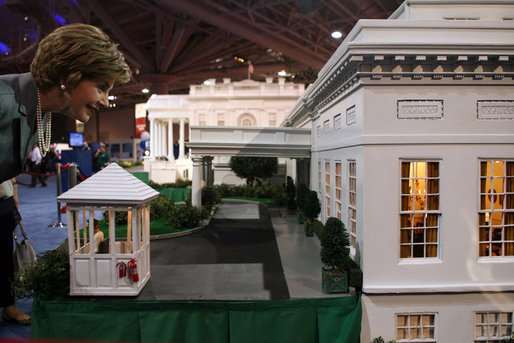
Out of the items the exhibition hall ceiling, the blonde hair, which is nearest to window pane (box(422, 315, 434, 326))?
the blonde hair

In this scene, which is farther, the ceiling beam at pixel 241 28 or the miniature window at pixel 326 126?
the ceiling beam at pixel 241 28

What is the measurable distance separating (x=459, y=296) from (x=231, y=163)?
73.5 ft

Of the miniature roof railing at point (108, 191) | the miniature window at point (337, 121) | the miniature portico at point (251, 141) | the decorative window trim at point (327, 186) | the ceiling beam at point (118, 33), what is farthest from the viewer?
the ceiling beam at point (118, 33)

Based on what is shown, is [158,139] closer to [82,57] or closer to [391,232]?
[391,232]

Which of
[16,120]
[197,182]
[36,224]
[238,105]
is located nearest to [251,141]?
[197,182]

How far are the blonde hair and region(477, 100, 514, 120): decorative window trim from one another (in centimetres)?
908

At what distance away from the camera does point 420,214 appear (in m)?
9.05

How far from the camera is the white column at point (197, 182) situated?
1759 centimetres

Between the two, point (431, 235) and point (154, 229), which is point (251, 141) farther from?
point (431, 235)

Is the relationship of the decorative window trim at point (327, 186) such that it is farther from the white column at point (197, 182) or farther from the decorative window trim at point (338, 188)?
the white column at point (197, 182)

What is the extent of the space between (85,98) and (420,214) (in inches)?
340

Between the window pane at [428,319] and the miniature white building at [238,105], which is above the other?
the miniature white building at [238,105]

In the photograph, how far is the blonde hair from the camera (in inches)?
93.7

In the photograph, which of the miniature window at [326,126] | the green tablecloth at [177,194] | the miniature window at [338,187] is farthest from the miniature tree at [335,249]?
the green tablecloth at [177,194]
